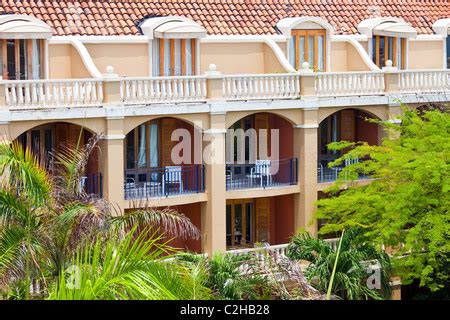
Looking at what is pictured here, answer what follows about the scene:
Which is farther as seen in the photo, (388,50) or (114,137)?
(388,50)

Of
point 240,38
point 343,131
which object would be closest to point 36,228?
point 240,38

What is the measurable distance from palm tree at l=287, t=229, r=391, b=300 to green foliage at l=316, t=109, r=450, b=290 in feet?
1.48

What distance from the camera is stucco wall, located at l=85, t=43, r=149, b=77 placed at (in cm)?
3953

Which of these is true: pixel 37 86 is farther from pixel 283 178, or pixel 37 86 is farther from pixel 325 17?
pixel 325 17

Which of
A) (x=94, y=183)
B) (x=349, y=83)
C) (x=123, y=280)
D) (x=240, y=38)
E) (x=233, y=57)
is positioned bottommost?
(x=123, y=280)

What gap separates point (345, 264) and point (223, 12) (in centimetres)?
1090

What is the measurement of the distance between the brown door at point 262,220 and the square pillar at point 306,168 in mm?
1473

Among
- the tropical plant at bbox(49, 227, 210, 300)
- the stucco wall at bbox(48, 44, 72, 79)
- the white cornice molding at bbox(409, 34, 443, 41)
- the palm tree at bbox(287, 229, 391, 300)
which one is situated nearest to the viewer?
the tropical plant at bbox(49, 227, 210, 300)

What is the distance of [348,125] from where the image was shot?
44.5 metres

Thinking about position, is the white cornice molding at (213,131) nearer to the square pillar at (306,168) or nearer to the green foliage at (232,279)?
the square pillar at (306,168)

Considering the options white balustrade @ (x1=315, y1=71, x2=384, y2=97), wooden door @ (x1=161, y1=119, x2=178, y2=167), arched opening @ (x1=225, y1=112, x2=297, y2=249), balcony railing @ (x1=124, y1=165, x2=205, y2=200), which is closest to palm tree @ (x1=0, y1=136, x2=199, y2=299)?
balcony railing @ (x1=124, y1=165, x2=205, y2=200)

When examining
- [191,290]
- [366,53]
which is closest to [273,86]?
[366,53]

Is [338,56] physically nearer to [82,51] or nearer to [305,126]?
[305,126]

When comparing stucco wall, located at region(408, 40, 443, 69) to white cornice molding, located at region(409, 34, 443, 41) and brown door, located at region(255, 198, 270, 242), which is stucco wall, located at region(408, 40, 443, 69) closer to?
white cornice molding, located at region(409, 34, 443, 41)
